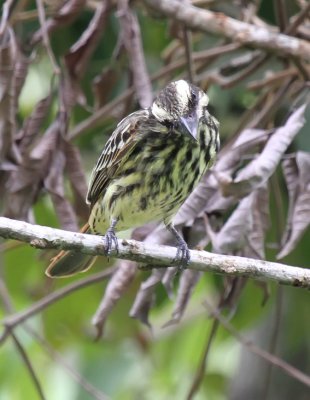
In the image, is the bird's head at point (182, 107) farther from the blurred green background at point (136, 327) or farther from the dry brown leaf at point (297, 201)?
the blurred green background at point (136, 327)

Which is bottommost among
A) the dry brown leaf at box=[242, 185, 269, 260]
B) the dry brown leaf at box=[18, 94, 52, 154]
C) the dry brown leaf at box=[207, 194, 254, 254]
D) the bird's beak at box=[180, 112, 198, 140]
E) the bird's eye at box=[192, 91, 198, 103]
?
the dry brown leaf at box=[242, 185, 269, 260]

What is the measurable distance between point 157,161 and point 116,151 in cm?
16

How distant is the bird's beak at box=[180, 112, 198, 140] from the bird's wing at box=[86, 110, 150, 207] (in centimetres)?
18

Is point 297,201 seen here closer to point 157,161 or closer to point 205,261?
point 157,161

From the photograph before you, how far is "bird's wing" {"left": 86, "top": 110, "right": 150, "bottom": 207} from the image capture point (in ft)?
10.6

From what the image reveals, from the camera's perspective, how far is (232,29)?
3.75 meters

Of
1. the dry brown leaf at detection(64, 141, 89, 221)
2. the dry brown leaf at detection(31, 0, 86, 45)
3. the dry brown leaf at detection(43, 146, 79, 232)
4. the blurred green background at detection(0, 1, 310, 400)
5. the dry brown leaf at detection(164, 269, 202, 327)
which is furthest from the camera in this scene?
the blurred green background at detection(0, 1, 310, 400)

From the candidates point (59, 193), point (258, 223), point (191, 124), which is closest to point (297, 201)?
point (258, 223)

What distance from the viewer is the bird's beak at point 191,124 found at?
3.04 m

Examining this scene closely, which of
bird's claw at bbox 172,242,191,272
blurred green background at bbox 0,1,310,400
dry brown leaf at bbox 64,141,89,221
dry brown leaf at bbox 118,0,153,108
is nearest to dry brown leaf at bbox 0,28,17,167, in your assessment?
dry brown leaf at bbox 64,141,89,221

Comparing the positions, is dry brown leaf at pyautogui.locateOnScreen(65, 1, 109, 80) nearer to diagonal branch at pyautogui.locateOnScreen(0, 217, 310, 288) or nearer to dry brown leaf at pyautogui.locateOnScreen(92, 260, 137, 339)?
dry brown leaf at pyautogui.locateOnScreen(92, 260, 137, 339)

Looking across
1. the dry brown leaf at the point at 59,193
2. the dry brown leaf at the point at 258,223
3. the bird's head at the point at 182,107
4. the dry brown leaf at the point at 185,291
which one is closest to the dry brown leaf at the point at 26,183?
the dry brown leaf at the point at 59,193

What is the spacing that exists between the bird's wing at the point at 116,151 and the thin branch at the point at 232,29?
54cm

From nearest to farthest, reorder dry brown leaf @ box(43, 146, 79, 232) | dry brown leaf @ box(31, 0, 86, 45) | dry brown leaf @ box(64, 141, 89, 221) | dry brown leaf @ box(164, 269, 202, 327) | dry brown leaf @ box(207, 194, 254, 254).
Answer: dry brown leaf @ box(207, 194, 254, 254)
dry brown leaf @ box(164, 269, 202, 327)
dry brown leaf @ box(43, 146, 79, 232)
dry brown leaf @ box(64, 141, 89, 221)
dry brown leaf @ box(31, 0, 86, 45)
